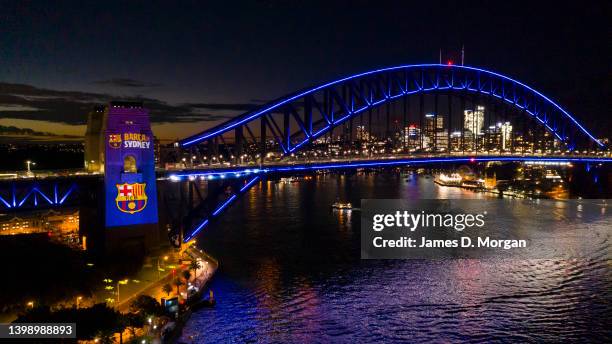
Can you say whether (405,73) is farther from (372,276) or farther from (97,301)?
(97,301)

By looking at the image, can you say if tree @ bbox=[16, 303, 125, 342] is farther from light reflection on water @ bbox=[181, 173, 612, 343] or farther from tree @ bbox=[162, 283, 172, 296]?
tree @ bbox=[162, 283, 172, 296]

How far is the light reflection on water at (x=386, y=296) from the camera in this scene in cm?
1998

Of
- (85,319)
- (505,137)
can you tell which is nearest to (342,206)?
(85,319)

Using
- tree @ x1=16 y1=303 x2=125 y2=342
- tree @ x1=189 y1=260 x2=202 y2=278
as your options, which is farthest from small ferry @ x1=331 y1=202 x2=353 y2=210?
tree @ x1=16 y1=303 x2=125 y2=342

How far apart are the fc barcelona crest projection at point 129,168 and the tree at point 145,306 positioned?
5.67 metres

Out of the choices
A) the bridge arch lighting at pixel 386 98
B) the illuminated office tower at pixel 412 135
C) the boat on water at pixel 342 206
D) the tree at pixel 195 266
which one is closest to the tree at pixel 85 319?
the tree at pixel 195 266

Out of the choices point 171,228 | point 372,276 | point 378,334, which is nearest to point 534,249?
point 372,276

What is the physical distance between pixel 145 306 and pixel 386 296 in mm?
8778

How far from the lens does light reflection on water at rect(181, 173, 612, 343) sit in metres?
20.0

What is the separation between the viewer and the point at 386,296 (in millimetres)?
23531

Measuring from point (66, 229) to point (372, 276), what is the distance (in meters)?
15.0

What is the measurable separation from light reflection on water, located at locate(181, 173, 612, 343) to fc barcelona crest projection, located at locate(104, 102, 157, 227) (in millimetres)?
4195

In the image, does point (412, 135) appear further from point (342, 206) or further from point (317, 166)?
point (317, 166)

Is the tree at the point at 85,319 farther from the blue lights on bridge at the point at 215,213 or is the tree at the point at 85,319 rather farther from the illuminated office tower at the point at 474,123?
the illuminated office tower at the point at 474,123
